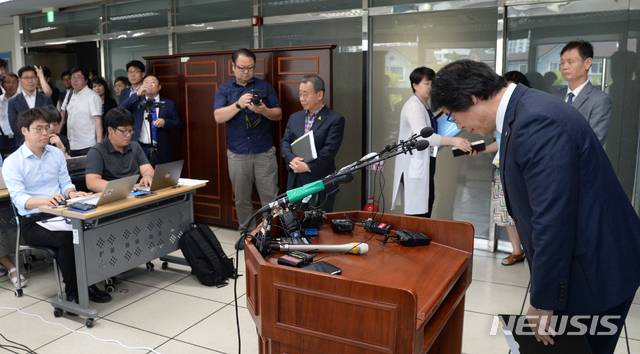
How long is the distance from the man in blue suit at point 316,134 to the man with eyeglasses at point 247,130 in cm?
59

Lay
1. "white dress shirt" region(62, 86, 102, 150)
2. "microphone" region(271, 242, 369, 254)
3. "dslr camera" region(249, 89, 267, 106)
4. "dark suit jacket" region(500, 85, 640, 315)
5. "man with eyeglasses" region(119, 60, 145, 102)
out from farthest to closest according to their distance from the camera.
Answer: "white dress shirt" region(62, 86, 102, 150) < "man with eyeglasses" region(119, 60, 145, 102) < "dslr camera" region(249, 89, 267, 106) < "microphone" region(271, 242, 369, 254) < "dark suit jacket" region(500, 85, 640, 315)

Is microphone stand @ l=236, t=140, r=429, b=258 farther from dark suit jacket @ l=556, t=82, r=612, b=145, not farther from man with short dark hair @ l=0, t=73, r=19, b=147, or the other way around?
man with short dark hair @ l=0, t=73, r=19, b=147

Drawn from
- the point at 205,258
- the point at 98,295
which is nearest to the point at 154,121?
the point at 205,258

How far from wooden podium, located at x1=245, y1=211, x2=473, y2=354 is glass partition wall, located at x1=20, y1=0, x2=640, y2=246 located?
2766mm

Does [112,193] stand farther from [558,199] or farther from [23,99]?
[23,99]

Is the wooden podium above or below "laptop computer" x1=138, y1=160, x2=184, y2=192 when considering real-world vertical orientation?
below

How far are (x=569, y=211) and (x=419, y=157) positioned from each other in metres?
2.42

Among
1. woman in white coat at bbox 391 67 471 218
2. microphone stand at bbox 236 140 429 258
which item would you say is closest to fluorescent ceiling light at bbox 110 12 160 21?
woman in white coat at bbox 391 67 471 218

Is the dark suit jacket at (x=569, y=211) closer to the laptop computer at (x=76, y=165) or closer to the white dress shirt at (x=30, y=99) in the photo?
the laptop computer at (x=76, y=165)

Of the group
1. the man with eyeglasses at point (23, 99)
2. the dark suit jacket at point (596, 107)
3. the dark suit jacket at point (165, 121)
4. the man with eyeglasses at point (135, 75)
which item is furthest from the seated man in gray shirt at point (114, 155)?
the dark suit jacket at point (596, 107)

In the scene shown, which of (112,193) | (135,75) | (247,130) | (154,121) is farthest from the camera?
(135,75)

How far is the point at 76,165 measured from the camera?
4148mm

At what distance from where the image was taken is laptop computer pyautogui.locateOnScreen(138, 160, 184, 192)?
366 centimetres

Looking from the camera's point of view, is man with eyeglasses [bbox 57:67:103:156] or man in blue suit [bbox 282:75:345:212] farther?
man with eyeglasses [bbox 57:67:103:156]
